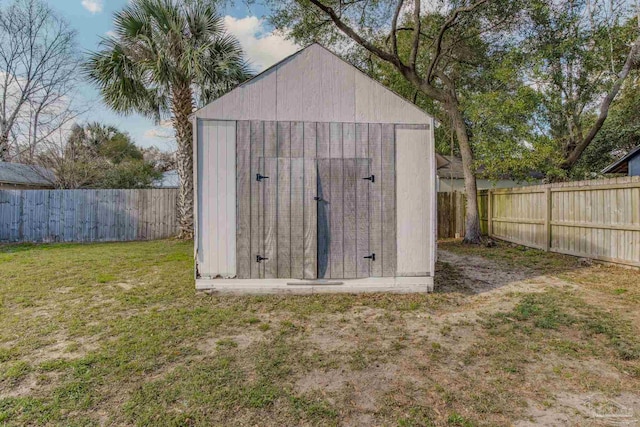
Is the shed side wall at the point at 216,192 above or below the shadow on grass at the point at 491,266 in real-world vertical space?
above

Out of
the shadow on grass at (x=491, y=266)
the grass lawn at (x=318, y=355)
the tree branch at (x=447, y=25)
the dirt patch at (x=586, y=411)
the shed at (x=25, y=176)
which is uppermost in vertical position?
the tree branch at (x=447, y=25)

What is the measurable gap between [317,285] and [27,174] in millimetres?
16038

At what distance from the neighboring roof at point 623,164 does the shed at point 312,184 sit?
39.7ft

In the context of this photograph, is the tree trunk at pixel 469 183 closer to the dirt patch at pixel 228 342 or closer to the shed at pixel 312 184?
the shed at pixel 312 184

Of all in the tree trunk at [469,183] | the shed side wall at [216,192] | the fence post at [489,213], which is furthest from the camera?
the fence post at [489,213]

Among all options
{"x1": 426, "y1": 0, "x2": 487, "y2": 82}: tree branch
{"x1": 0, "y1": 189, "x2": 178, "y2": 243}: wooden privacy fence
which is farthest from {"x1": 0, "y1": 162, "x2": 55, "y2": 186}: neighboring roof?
{"x1": 426, "y1": 0, "x2": 487, "y2": 82}: tree branch

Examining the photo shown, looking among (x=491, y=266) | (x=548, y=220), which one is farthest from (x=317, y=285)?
(x=548, y=220)

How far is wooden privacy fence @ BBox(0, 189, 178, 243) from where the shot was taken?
33.8 ft

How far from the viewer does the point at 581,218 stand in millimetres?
6750

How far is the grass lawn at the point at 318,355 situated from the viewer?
6.66 ft

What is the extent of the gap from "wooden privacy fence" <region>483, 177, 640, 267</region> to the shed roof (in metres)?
4.23

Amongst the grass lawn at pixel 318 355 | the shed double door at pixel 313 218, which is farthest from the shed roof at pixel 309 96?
the grass lawn at pixel 318 355

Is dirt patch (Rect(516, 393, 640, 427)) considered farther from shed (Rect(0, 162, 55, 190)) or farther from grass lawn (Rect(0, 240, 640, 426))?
shed (Rect(0, 162, 55, 190))

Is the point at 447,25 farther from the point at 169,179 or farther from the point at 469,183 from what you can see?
the point at 169,179
